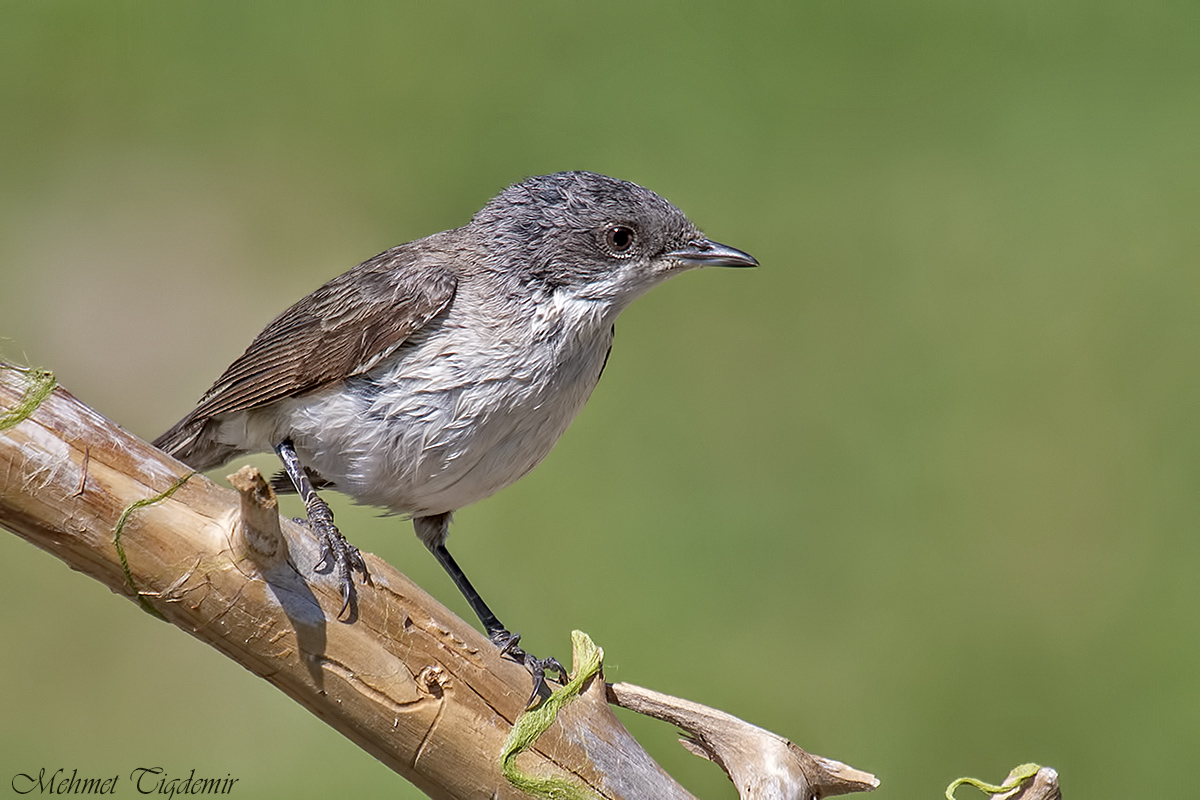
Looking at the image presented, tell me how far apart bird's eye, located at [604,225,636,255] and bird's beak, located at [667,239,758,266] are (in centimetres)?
13

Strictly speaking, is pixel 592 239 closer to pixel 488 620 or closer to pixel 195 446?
pixel 488 620

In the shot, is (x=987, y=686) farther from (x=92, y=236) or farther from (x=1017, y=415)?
(x=92, y=236)

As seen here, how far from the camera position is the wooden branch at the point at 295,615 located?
2.74 m

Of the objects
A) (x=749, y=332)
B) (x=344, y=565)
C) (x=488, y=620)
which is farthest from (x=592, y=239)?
(x=749, y=332)

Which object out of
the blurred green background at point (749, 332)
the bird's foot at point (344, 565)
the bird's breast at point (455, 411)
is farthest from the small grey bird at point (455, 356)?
the blurred green background at point (749, 332)

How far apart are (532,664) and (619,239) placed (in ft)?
4.26

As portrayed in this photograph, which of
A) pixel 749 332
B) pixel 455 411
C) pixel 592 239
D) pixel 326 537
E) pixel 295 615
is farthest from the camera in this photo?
pixel 749 332

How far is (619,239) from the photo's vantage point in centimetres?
399

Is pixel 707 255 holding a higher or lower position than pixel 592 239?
higher

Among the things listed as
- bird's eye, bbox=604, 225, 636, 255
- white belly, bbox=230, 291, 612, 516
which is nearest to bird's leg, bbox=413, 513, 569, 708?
white belly, bbox=230, 291, 612, 516

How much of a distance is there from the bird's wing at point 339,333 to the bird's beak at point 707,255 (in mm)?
711

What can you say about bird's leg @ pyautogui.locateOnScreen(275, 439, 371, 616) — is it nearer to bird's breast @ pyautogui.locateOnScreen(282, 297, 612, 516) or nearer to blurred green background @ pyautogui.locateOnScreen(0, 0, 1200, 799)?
bird's breast @ pyautogui.locateOnScreen(282, 297, 612, 516)

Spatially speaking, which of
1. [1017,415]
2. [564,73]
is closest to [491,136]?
[564,73]

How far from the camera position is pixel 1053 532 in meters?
6.84
